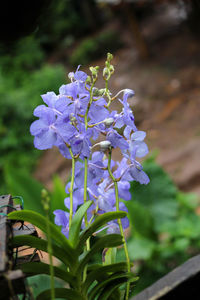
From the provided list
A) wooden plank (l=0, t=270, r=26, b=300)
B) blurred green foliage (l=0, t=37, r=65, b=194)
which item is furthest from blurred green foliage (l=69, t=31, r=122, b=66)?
wooden plank (l=0, t=270, r=26, b=300)

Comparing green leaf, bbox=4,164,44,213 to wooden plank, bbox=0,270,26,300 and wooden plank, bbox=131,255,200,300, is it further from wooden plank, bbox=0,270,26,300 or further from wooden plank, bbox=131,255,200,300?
wooden plank, bbox=0,270,26,300

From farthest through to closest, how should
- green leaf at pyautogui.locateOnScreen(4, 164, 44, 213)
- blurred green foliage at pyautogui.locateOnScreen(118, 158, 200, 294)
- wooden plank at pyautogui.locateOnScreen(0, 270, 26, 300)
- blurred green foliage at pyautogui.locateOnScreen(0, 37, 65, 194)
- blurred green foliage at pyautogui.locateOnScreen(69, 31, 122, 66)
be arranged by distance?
blurred green foliage at pyautogui.locateOnScreen(69, 31, 122, 66) < blurred green foliage at pyautogui.locateOnScreen(0, 37, 65, 194) < green leaf at pyautogui.locateOnScreen(4, 164, 44, 213) < blurred green foliage at pyautogui.locateOnScreen(118, 158, 200, 294) < wooden plank at pyautogui.locateOnScreen(0, 270, 26, 300)

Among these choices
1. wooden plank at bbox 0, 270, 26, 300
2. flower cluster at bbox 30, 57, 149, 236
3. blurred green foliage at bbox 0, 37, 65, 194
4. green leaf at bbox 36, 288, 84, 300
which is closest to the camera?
wooden plank at bbox 0, 270, 26, 300

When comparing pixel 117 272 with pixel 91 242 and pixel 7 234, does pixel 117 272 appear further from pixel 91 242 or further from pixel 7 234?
pixel 7 234

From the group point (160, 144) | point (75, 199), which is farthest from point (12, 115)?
point (75, 199)

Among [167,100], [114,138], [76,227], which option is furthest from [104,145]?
[167,100]

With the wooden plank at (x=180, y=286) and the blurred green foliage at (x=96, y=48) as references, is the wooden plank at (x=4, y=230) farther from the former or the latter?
the blurred green foliage at (x=96, y=48)

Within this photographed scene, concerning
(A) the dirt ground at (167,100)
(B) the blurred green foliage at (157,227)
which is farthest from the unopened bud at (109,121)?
(A) the dirt ground at (167,100)
